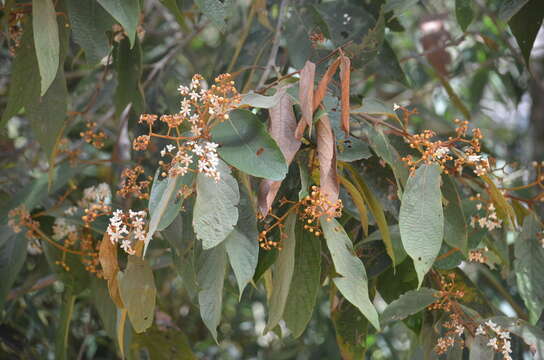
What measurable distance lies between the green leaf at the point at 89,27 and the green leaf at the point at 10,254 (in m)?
0.49

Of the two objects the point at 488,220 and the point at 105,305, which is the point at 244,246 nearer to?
the point at 488,220

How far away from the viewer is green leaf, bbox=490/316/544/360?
1.20 m

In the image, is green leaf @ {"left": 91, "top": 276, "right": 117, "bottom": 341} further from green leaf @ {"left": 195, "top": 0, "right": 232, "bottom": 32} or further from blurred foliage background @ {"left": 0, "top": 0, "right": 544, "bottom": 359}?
green leaf @ {"left": 195, "top": 0, "right": 232, "bottom": 32}

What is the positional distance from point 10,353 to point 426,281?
109 centimetres

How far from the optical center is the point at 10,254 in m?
1.59

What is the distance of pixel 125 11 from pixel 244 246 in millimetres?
415

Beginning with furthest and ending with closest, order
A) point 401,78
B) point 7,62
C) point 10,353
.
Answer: point 7,62, point 10,353, point 401,78

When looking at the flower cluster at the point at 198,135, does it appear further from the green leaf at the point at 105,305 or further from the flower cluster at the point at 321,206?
the green leaf at the point at 105,305

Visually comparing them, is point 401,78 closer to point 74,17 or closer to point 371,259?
point 371,259

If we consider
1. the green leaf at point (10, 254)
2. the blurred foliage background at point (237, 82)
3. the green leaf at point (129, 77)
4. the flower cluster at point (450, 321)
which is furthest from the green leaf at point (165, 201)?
the green leaf at point (10, 254)

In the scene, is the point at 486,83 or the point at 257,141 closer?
the point at 257,141

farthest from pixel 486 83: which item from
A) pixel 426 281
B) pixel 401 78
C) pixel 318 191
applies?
pixel 318 191

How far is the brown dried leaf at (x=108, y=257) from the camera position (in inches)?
41.3

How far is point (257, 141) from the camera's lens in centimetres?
102
